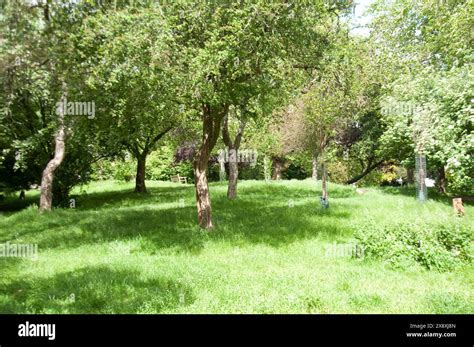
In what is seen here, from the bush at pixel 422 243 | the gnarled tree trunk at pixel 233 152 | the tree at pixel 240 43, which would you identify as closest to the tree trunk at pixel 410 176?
the gnarled tree trunk at pixel 233 152

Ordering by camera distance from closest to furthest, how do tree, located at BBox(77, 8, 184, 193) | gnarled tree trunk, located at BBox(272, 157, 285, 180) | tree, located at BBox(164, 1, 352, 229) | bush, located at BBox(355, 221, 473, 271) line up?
bush, located at BBox(355, 221, 473, 271) → tree, located at BBox(77, 8, 184, 193) → tree, located at BBox(164, 1, 352, 229) → gnarled tree trunk, located at BBox(272, 157, 285, 180)

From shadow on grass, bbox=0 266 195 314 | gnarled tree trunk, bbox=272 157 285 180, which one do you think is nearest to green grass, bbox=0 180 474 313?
shadow on grass, bbox=0 266 195 314

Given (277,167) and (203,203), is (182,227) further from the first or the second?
(277,167)

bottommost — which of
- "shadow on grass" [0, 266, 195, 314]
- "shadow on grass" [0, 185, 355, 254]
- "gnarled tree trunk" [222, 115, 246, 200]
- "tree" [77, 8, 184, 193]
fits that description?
"shadow on grass" [0, 266, 195, 314]

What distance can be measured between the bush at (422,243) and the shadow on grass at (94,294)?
19.8 ft

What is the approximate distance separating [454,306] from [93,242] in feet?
39.5

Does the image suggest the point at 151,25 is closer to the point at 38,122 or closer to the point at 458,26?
the point at 458,26

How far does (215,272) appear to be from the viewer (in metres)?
10.5

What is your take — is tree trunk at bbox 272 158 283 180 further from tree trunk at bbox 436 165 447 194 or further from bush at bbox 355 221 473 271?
bush at bbox 355 221 473 271

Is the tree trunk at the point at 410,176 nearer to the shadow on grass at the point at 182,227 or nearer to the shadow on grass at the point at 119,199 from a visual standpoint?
the shadow on grass at the point at 119,199

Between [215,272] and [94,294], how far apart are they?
3054mm

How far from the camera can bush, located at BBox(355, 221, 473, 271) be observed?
11070 mm

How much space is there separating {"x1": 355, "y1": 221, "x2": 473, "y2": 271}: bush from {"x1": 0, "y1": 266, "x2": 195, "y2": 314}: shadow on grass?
238 inches

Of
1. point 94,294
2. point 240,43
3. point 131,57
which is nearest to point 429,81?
point 240,43
